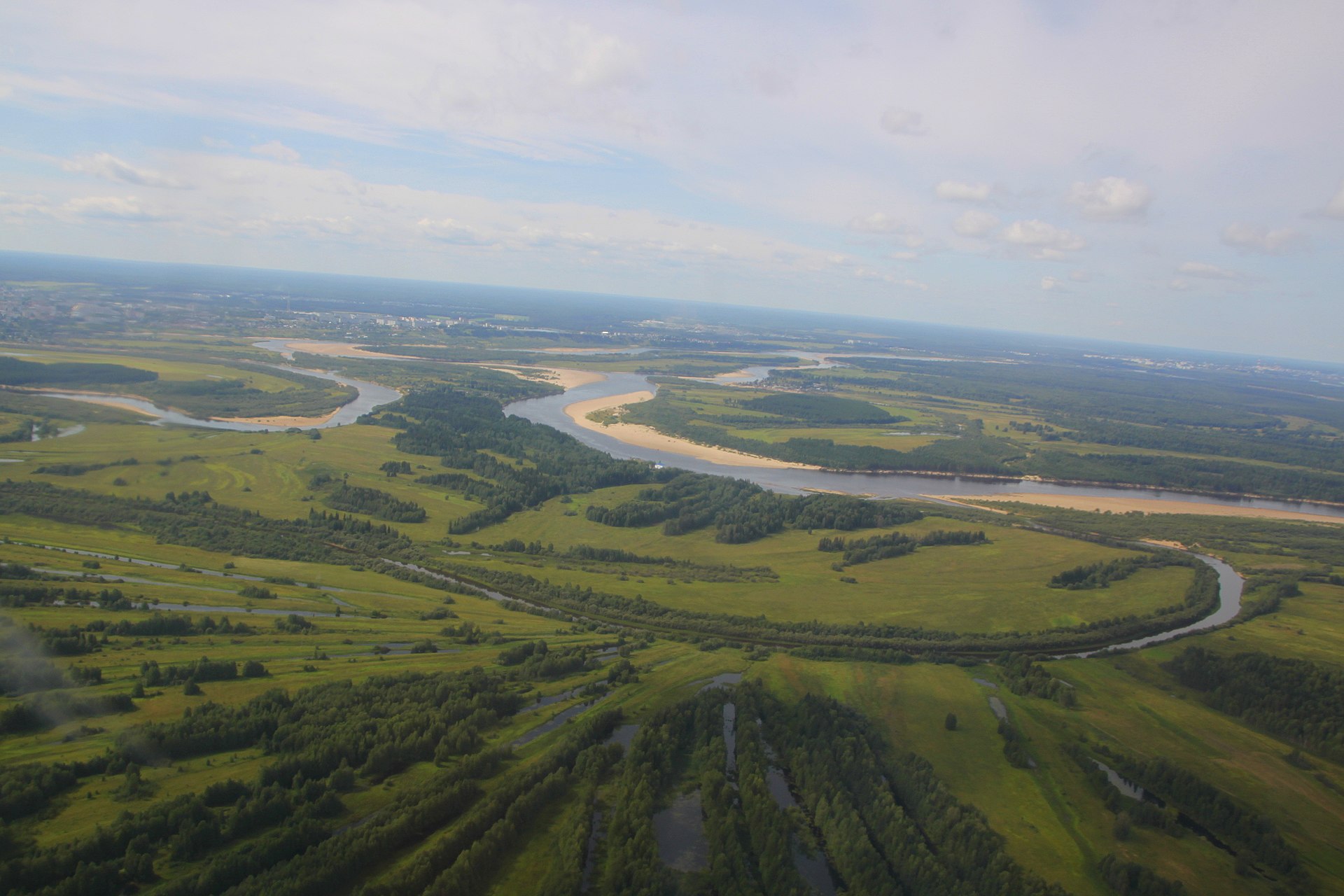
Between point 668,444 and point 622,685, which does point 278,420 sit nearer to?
point 668,444

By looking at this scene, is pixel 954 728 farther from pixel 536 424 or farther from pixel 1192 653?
pixel 536 424

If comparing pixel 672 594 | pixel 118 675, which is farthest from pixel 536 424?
pixel 118 675

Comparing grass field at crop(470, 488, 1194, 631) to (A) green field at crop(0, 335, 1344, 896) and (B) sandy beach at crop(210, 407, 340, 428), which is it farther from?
(B) sandy beach at crop(210, 407, 340, 428)

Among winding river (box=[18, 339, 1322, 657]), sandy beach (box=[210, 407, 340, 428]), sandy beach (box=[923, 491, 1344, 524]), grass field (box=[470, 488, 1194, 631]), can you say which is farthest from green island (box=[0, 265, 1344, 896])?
sandy beach (box=[210, 407, 340, 428])

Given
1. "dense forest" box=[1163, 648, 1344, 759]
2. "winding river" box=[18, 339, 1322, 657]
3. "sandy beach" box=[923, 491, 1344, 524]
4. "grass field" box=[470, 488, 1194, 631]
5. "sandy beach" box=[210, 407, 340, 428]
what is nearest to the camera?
"dense forest" box=[1163, 648, 1344, 759]

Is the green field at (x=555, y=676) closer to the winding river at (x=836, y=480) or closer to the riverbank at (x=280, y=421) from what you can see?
the winding river at (x=836, y=480)
